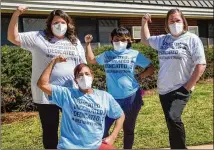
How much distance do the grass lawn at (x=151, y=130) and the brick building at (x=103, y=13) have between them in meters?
3.50

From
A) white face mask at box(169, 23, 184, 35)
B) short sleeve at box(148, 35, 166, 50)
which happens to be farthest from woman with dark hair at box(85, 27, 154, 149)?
white face mask at box(169, 23, 184, 35)

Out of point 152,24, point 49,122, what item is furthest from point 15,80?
point 152,24

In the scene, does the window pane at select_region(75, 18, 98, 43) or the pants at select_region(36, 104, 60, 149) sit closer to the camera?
the pants at select_region(36, 104, 60, 149)

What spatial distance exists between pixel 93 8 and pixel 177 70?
24.1 ft

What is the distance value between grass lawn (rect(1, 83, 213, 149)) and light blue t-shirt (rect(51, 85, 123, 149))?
84.8 inches

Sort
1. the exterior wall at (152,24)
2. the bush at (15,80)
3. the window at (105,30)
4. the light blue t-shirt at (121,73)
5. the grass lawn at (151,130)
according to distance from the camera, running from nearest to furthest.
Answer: the light blue t-shirt at (121,73), the grass lawn at (151,130), the bush at (15,80), the window at (105,30), the exterior wall at (152,24)

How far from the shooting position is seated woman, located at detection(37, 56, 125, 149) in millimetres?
3271

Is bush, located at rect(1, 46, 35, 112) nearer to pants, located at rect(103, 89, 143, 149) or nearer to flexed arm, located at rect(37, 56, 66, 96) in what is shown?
pants, located at rect(103, 89, 143, 149)

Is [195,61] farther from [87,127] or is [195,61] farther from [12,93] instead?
[12,93]

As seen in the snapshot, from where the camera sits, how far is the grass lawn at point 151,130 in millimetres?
5694

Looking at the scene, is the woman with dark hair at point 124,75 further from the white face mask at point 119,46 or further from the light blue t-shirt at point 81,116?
the light blue t-shirt at point 81,116

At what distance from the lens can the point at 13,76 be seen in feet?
25.5

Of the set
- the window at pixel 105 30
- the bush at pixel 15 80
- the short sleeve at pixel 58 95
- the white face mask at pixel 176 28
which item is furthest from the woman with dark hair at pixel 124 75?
the window at pixel 105 30

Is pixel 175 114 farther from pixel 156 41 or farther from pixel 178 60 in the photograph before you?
pixel 156 41
